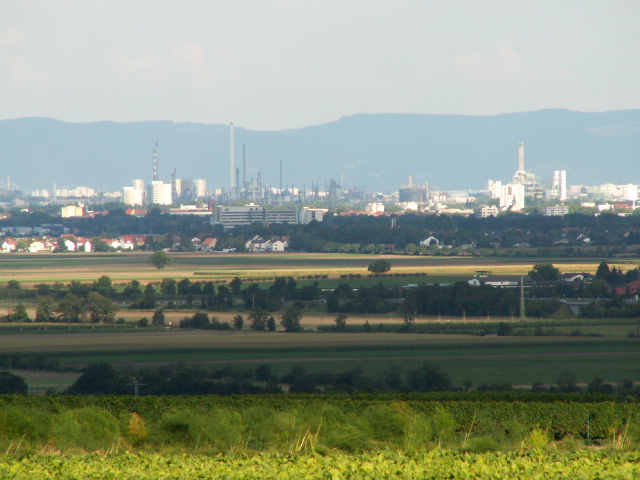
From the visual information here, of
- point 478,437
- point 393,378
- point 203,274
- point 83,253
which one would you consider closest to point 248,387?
point 393,378

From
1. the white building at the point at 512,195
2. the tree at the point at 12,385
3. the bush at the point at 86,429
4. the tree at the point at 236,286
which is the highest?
the white building at the point at 512,195

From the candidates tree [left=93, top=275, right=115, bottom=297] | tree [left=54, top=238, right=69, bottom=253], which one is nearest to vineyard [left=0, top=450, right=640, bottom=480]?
tree [left=93, top=275, right=115, bottom=297]

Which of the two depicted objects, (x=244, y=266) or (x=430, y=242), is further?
(x=430, y=242)

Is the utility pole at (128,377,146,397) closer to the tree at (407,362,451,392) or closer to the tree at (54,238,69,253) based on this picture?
the tree at (407,362,451,392)

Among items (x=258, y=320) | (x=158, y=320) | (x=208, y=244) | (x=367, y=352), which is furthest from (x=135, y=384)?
(x=208, y=244)

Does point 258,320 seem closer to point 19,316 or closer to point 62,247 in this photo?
point 19,316

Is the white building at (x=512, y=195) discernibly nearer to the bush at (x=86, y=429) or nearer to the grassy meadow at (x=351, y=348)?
the grassy meadow at (x=351, y=348)

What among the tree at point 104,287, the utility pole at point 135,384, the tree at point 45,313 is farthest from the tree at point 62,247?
the utility pole at point 135,384

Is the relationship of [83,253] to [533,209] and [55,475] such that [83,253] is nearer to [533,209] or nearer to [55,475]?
[533,209]

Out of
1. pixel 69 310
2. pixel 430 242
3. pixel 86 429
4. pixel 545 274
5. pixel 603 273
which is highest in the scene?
pixel 86 429
